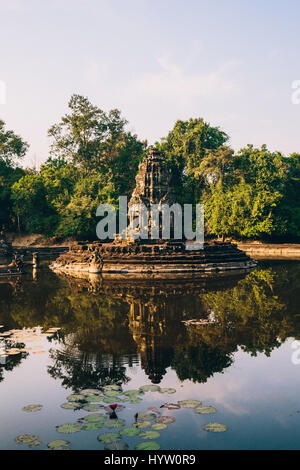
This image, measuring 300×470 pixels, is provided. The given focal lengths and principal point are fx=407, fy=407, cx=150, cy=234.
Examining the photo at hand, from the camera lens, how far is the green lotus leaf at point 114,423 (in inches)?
261

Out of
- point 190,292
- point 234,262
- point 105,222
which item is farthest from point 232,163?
point 190,292

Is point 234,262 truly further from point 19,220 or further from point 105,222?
point 19,220

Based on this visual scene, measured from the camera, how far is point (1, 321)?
1398cm

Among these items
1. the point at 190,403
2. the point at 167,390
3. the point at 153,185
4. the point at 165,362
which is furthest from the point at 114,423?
the point at 153,185

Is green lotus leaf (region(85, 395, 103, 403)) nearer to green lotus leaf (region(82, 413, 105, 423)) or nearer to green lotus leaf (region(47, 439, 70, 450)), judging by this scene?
green lotus leaf (region(82, 413, 105, 423))

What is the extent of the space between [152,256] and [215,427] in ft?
71.4

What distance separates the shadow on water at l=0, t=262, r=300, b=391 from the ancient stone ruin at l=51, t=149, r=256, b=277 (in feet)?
15.6

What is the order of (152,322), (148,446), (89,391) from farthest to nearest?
(152,322) → (89,391) → (148,446)

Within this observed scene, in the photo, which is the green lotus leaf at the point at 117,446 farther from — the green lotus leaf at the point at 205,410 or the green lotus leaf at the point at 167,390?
the green lotus leaf at the point at 167,390

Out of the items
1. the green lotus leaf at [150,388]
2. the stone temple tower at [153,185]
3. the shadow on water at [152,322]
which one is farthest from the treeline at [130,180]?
the green lotus leaf at [150,388]

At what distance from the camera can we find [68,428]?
21.5ft

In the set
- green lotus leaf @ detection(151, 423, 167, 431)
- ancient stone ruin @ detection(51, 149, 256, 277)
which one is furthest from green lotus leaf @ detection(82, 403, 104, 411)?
ancient stone ruin @ detection(51, 149, 256, 277)

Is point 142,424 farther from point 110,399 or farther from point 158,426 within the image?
point 110,399

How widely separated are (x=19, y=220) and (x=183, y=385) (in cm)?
5190
